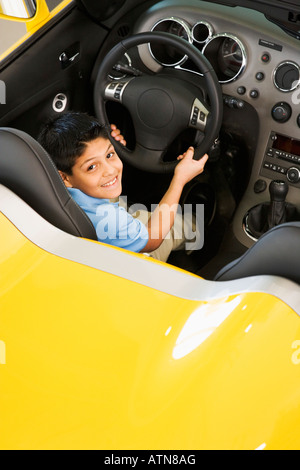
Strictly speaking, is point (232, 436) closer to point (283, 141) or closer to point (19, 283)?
point (19, 283)

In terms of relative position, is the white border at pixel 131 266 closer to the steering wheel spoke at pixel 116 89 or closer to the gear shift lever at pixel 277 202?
the steering wheel spoke at pixel 116 89

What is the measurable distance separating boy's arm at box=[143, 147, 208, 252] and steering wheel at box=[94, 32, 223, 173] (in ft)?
0.10

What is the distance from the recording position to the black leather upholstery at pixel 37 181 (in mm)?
1237

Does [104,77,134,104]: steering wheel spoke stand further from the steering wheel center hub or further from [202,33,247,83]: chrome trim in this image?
[202,33,247,83]: chrome trim

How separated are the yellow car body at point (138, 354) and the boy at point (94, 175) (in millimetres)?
300

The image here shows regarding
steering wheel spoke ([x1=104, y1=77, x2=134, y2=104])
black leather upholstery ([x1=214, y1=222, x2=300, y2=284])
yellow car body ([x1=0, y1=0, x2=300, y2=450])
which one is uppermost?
black leather upholstery ([x1=214, y1=222, x2=300, y2=284])

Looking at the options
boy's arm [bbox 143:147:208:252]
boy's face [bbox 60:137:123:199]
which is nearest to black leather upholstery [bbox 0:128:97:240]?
boy's face [bbox 60:137:123:199]

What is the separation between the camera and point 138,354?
102 cm

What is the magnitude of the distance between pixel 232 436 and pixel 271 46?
4.24 ft

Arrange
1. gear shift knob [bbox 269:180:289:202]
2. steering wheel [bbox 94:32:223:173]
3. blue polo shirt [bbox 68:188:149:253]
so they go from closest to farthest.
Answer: blue polo shirt [bbox 68:188:149:253], steering wheel [bbox 94:32:223:173], gear shift knob [bbox 269:180:289:202]

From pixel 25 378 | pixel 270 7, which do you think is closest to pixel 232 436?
pixel 25 378

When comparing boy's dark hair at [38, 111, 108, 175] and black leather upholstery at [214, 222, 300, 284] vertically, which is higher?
black leather upholstery at [214, 222, 300, 284]

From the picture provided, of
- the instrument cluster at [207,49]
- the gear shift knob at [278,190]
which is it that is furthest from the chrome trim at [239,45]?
the gear shift knob at [278,190]

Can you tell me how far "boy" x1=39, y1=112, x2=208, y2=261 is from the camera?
4.89 ft
